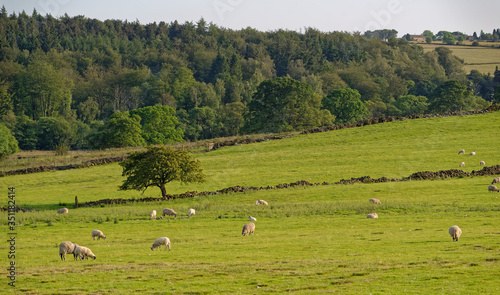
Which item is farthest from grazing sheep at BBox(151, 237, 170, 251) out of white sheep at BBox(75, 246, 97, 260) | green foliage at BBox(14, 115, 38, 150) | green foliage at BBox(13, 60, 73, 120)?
green foliage at BBox(13, 60, 73, 120)

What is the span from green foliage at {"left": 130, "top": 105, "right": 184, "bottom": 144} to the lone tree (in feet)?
253

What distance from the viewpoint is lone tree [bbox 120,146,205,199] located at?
5625 centimetres

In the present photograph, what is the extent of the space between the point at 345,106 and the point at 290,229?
104164mm

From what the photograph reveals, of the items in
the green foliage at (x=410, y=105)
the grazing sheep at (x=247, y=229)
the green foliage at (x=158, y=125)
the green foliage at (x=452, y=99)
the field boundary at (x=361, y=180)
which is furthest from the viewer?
the green foliage at (x=410, y=105)

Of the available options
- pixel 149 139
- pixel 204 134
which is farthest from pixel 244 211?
pixel 204 134

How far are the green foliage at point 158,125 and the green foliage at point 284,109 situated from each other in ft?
78.4

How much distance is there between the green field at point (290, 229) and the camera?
21.7 m

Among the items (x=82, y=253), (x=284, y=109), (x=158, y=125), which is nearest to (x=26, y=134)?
(x=158, y=125)

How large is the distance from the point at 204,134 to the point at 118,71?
52462 millimetres

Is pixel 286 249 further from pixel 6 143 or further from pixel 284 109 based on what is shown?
pixel 6 143

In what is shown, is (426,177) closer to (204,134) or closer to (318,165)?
(318,165)

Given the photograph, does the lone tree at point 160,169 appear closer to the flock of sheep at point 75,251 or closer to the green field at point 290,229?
the green field at point 290,229

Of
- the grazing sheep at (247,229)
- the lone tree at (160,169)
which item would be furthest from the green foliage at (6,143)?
the grazing sheep at (247,229)

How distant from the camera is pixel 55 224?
1655 inches
